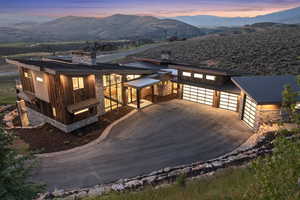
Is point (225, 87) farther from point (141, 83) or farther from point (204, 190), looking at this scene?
point (204, 190)

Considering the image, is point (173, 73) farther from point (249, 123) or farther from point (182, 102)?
point (249, 123)

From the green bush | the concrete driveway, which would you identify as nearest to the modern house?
the concrete driveway

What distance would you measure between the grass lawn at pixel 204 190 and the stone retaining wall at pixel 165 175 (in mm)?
1184

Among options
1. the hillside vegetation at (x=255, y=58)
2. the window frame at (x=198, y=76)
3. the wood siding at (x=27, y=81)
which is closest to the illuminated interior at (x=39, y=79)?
Answer: the wood siding at (x=27, y=81)

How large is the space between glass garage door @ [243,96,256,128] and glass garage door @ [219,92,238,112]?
251 centimetres

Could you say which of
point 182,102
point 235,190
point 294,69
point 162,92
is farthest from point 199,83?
point 294,69

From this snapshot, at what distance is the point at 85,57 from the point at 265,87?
1818cm

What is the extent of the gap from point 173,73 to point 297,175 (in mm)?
22596

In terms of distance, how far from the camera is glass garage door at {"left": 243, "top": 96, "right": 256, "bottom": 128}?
1722 cm

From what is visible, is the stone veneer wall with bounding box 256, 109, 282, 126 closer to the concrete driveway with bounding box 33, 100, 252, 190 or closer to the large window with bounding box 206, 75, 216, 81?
the concrete driveway with bounding box 33, 100, 252, 190

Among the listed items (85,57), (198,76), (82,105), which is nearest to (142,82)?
(198,76)

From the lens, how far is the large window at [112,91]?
20.6 m

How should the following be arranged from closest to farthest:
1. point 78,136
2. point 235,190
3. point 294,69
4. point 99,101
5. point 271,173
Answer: point 271,173, point 235,190, point 78,136, point 99,101, point 294,69

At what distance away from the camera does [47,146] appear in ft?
51.1
